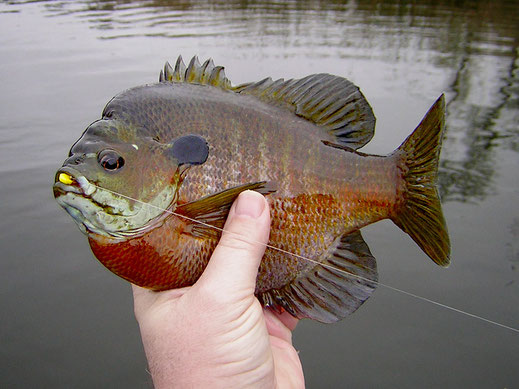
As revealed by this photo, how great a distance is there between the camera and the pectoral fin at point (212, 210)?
65.2 inches

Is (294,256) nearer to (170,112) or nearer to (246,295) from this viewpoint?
(246,295)

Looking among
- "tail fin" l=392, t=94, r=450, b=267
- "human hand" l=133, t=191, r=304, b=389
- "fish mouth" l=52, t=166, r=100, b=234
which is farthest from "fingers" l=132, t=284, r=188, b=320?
"tail fin" l=392, t=94, r=450, b=267

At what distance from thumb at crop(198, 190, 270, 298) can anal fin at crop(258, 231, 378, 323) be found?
0.30 m

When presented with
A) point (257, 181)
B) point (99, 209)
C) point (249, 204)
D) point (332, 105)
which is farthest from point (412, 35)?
point (99, 209)

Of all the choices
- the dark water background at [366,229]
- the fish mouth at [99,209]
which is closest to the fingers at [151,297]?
the fish mouth at [99,209]

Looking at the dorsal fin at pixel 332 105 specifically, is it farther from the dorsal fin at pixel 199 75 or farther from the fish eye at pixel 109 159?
the fish eye at pixel 109 159

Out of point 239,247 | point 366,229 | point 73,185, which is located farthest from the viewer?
point 366,229

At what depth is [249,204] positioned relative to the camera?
1.69m

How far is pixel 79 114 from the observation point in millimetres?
6633

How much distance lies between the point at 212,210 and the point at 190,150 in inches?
9.5

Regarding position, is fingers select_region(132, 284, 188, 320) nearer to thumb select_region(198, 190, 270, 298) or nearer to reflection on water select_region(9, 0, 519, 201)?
thumb select_region(198, 190, 270, 298)

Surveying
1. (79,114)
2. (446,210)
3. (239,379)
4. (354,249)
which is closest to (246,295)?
(239,379)

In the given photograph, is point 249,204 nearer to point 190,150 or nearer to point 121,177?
point 190,150

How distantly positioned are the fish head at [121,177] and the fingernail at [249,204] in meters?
0.21
